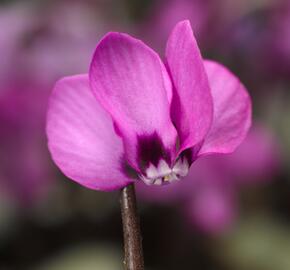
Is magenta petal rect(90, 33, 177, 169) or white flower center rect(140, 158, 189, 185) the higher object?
magenta petal rect(90, 33, 177, 169)

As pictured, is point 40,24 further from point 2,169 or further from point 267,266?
point 267,266

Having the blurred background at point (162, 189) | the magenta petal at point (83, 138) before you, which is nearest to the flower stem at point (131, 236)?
the magenta petal at point (83, 138)

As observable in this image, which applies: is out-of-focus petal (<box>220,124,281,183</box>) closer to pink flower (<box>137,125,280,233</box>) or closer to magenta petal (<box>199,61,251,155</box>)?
pink flower (<box>137,125,280,233</box>)

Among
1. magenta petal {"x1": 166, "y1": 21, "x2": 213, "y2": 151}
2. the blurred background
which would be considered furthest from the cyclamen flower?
the blurred background

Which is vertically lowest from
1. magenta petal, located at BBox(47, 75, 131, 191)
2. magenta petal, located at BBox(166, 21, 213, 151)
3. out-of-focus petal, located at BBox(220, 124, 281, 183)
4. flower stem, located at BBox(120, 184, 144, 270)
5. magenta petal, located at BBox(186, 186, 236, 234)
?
magenta petal, located at BBox(186, 186, 236, 234)

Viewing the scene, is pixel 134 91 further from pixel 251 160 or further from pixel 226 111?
pixel 251 160

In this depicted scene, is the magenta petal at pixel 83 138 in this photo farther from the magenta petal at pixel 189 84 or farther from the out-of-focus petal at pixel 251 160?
the out-of-focus petal at pixel 251 160

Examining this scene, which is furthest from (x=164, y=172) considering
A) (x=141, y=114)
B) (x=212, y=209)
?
(x=212, y=209)

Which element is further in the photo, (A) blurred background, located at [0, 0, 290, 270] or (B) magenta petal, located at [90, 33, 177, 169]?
(A) blurred background, located at [0, 0, 290, 270]

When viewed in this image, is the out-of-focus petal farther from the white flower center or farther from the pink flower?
the white flower center
